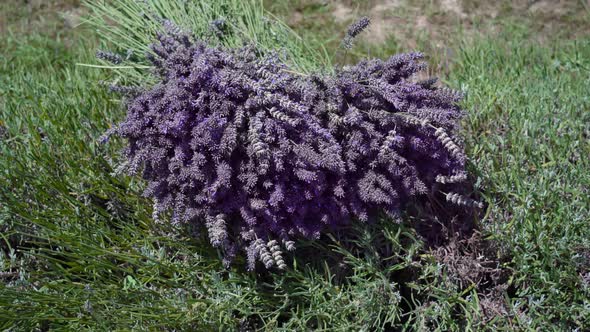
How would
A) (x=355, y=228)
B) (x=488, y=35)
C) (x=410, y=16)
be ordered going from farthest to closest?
1. (x=410, y=16)
2. (x=488, y=35)
3. (x=355, y=228)

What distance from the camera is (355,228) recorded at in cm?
255

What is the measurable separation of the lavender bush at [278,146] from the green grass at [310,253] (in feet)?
0.62

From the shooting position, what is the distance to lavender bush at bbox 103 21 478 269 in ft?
7.84

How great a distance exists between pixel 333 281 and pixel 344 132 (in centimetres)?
70

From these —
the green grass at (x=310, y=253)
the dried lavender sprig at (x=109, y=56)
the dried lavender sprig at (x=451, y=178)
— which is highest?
the dried lavender sprig at (x=109, y=56)

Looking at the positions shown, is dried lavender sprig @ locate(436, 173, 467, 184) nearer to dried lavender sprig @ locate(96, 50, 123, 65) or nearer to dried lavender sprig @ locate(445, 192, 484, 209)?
dried lavender sprig @ locate(445, 192, 484, 209)

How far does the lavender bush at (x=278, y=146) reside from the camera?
7.84 ft

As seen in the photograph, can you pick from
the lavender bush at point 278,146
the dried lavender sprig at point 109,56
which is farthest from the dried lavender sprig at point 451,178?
the dried lavender sprig at point 109,56

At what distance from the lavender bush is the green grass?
0.62 feet

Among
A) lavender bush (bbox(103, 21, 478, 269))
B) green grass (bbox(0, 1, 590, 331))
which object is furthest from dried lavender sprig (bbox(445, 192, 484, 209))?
green grass (bbox(0, 1, 590, 331))

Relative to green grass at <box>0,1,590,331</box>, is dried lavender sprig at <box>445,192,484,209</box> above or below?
above

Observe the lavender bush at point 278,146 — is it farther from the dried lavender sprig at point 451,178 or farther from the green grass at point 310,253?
the green grass at point 310,253

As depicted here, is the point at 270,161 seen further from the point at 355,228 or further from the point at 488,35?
the point at 488,35

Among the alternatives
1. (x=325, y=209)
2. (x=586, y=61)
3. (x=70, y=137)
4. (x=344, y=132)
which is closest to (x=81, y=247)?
(x=70, y=137)
